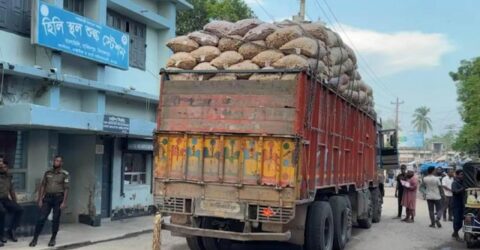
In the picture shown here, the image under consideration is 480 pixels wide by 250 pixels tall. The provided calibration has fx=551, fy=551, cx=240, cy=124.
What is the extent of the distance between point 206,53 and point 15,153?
4.97m

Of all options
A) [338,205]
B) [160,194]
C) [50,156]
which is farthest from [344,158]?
[50,156]

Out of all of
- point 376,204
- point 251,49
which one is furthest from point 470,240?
point 251,49

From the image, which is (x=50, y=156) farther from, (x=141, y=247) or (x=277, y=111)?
(x=277, y=111)

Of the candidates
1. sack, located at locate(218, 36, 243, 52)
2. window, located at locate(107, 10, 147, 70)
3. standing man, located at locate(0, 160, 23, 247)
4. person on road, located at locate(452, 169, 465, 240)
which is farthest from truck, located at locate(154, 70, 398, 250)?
window, located at locate(107, 10, 147, 70)

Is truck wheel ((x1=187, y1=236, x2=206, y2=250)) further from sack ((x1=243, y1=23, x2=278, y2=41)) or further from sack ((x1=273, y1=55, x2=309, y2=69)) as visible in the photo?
sack ((x1=243, y1=23, x2=278, y2=41))

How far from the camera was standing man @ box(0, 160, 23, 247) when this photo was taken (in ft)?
31.6

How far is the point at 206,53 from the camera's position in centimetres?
829

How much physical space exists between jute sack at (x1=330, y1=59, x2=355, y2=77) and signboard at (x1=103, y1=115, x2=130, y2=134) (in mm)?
4950

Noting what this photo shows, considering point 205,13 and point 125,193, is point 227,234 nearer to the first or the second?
point 125,193

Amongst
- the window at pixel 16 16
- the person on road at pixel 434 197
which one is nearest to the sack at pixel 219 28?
the window at pixel 16 16

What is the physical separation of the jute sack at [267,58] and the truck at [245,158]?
37 cm

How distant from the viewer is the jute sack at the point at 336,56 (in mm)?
8829

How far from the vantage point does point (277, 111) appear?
24.0 ft

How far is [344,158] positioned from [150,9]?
8106mm
